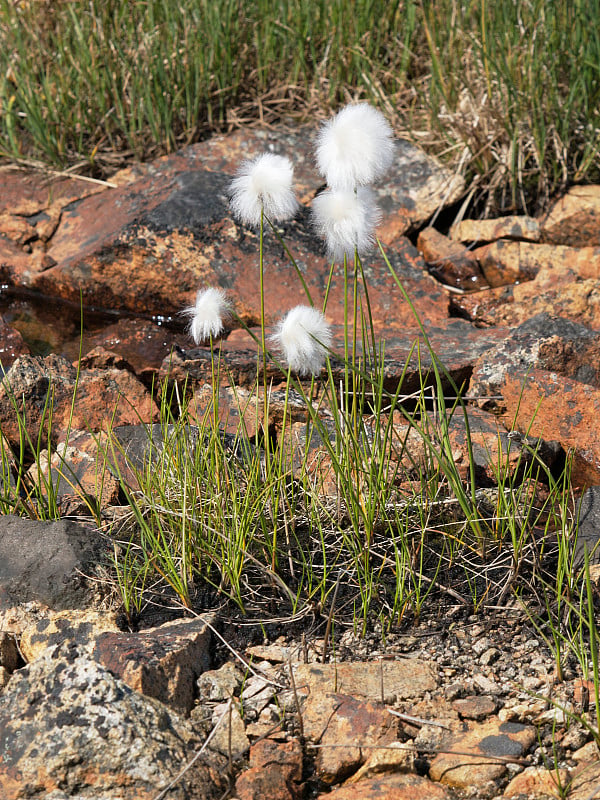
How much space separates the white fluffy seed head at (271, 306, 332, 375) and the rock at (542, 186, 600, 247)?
266 cm

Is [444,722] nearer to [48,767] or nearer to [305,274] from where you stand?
[48,767]

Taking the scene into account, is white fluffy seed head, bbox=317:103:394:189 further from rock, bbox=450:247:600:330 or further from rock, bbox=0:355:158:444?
rock, bbox=450:247:600:330

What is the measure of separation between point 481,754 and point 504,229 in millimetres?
3239

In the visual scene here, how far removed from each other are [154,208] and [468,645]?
2947mm

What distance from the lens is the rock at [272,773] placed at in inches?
63.4

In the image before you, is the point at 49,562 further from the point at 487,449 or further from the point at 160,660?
the point at 487,449

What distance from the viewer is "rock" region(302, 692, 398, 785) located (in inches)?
66.9

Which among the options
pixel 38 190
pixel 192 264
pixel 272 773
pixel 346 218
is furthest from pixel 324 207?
pixel 38 190

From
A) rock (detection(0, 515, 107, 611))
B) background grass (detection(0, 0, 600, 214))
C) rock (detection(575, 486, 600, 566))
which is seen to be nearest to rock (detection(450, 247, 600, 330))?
background grass (detection(0, 0, 600, 214))

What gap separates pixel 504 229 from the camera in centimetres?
437

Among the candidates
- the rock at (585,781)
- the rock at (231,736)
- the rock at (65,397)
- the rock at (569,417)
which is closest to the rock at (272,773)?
the rock at (231,736)

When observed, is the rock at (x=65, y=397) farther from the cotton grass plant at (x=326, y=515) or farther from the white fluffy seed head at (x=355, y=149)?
the white fluffy seed head at (x=355, y=149)

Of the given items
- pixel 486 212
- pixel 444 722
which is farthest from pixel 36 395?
pixel 486 212

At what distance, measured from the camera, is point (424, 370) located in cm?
307
